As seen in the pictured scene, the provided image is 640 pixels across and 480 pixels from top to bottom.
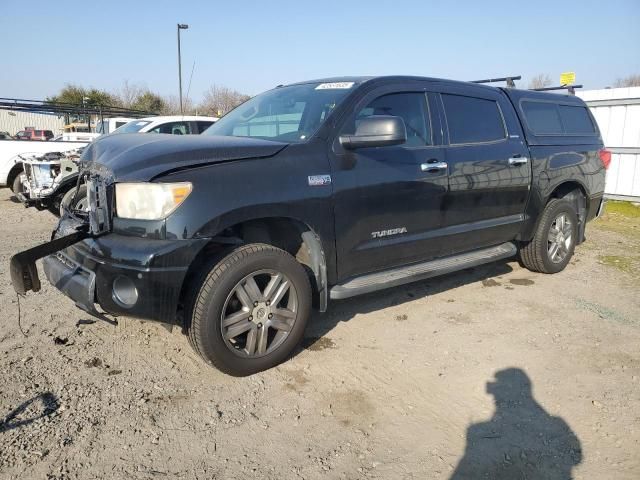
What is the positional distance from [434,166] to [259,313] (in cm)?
184

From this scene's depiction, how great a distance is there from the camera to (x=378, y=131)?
129 inches

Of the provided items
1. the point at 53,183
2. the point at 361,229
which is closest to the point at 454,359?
the point at 361,229

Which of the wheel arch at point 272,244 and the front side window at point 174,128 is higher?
the front side window at point 174,128

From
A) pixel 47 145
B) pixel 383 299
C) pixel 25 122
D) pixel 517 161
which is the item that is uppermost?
pixel 25 122

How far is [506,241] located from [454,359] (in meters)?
1.91

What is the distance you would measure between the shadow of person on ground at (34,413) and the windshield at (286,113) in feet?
7.04

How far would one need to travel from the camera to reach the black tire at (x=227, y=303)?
2.88 m

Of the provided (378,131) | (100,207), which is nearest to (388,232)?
(378,131)

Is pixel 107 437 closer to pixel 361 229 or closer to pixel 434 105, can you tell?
pixel 361 229

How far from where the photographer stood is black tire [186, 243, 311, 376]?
2.88 metres

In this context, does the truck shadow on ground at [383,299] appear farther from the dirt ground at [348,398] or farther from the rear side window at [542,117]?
the rear side window at [542,117]

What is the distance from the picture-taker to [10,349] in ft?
11.1

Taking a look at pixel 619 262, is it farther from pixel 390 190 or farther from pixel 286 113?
pixel 286 113

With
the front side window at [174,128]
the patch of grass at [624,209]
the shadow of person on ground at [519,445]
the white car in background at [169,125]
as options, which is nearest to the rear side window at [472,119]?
the shadow of person on ground at [519,445]
